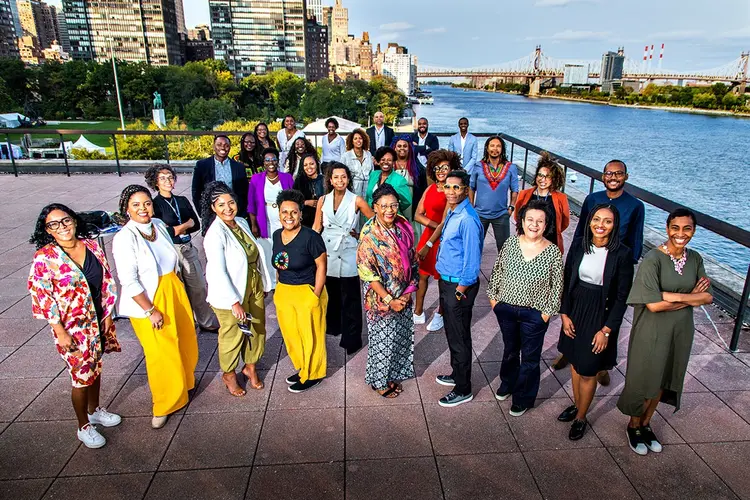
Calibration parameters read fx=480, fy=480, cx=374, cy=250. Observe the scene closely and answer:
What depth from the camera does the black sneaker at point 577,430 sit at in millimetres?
3057

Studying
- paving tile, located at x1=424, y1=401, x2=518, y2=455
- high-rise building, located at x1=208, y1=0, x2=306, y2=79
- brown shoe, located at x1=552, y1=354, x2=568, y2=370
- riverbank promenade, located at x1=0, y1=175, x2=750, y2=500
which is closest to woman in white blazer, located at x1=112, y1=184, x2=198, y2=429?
riverbank promenade, located at x1=0, y1=175, x2=750, y2=500

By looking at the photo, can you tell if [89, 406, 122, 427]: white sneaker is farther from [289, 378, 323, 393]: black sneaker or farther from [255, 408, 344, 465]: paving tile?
[289, 378, 323, 393]: black sneaker

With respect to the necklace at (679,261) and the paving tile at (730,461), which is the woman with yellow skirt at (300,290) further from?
the paving tile at (730,461)

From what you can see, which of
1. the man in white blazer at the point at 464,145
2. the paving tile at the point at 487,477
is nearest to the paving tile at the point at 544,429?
the paving tile at the point at 487,477

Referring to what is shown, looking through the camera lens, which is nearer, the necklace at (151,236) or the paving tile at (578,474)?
the paving tile at (578,474)

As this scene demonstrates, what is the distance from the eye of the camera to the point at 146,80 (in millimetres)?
72188

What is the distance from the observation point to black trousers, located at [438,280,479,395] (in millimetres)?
3295

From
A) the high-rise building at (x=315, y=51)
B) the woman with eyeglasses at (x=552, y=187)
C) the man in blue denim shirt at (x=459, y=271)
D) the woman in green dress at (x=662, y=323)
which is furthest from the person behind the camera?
the high-rise building at (x=315, y=51)

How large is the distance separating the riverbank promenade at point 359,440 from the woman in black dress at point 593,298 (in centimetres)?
41

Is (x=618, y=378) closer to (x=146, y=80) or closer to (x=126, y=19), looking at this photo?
(x=146, y=80)

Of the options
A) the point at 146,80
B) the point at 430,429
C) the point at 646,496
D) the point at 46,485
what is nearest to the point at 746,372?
the point at 646,496

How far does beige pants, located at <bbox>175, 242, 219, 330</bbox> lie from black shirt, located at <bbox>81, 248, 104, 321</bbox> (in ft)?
3.15

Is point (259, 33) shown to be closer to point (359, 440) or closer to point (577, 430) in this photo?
point (359, 440)

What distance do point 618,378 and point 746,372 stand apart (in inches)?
38.6
